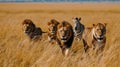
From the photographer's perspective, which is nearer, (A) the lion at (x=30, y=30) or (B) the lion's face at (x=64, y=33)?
(B) the lion's face at (x=64, y=33)

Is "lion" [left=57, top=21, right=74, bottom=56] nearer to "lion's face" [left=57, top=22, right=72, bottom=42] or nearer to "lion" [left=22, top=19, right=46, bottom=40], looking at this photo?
"lion's face" [left=57, top=22, right=72, bottom=42]

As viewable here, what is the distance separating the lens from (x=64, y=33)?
7.16 m

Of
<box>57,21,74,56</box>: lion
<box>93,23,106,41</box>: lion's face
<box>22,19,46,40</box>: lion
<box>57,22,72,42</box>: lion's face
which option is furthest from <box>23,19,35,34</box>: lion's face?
<box>93,23,106,41</box>: lion's face

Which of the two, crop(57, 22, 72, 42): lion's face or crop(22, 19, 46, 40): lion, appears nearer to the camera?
crop(57, 22, 72, 42): lion's face

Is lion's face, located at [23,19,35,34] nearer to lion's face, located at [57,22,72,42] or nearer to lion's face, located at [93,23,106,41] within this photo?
lion's face, located at [57,22,72,42]

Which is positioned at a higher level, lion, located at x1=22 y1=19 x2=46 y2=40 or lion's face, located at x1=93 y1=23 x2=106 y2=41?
lion's face, located at x1=93 y1=23 x2=106 y2=41

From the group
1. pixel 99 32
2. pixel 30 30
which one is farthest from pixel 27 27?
pixel 99 32

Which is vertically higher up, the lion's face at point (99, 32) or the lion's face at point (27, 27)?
the lion's face at point (99, 32)

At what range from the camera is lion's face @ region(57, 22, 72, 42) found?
716 centimetres

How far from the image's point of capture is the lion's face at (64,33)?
7.16m

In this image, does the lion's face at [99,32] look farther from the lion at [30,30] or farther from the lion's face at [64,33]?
the lion at [30,30]

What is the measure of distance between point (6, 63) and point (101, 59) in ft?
4.99

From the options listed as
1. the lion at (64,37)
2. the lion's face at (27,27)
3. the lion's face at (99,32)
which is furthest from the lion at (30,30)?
the lion's face at (99,32)

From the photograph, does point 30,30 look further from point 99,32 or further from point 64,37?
point 99,32
